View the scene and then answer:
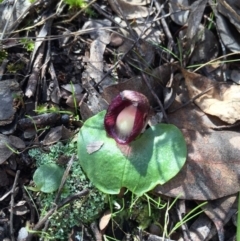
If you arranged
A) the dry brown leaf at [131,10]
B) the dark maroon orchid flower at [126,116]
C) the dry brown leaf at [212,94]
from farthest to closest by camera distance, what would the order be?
1. the dry brown leaf at [131,10]
2. the dry brown leaf at [212,94]
3. the dark maroon orchid flower at [126,116]

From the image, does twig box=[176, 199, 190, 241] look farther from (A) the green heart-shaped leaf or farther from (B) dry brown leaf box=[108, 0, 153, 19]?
(B) dry brown leaf box=[108, 0, 153, 19]

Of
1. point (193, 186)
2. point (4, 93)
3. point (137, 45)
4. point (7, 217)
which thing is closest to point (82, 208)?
point (7, 217)

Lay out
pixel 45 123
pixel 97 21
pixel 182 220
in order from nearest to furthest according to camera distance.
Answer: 1. pixel 182 220
2. pixel 45 123
3. pixel 97 21

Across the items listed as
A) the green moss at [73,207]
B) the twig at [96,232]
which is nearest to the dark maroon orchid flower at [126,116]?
the green moss at [73,207]

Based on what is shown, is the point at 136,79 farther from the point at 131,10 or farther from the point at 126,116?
the point at 131,10

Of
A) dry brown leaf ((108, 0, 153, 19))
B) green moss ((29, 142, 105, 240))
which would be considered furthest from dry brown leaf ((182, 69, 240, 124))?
green moss ((29, 142, 105, 240))

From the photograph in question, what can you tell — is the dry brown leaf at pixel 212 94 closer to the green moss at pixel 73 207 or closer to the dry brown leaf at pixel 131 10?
the dry brown leaf at pixel 131 10

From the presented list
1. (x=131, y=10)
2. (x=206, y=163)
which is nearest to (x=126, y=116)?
(x=206, y=163)

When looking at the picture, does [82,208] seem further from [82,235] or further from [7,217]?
[7,217]
